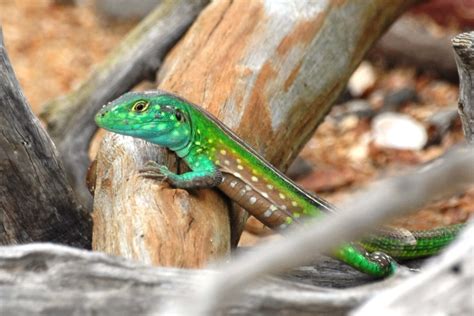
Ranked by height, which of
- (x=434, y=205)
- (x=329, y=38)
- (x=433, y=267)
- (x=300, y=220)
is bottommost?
(x=434, y=205)

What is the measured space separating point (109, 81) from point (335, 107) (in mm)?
3757

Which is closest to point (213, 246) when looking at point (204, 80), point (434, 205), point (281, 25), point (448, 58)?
point (204, 80)

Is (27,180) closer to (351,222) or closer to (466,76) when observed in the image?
(466,76)

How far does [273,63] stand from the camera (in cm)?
499

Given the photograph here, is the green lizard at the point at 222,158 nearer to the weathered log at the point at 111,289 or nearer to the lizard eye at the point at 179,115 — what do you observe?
the lizard eye at the point at 179,115

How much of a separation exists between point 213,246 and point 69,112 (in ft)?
8.07

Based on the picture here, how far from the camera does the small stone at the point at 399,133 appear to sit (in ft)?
27.4

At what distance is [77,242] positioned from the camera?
4.54 meters

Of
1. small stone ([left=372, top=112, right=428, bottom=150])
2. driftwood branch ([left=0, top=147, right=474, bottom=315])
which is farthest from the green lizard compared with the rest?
small stone ([left=372, top=112, right=428, bottom=150])

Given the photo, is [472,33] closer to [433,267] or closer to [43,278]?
[433,267]

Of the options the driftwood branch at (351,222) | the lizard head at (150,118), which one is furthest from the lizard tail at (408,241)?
the driftwood branch at (351,222)

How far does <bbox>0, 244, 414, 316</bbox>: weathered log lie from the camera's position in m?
2.89

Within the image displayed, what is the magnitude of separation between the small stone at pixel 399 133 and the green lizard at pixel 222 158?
13.1 feet

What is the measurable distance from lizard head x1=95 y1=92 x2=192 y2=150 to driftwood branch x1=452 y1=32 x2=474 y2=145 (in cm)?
132
